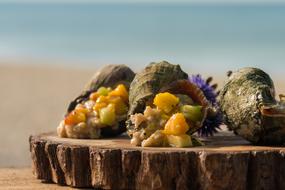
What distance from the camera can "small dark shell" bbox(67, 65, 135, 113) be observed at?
7.24m

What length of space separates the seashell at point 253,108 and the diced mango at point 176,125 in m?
0.41

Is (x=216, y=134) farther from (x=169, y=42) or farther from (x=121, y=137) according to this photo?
(x=169, y=42)

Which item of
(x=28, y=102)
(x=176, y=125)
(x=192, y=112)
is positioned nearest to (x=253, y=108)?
(x=192, y=112)

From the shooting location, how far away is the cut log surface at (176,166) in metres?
5.56

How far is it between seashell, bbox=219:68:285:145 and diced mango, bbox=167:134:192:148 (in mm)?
411

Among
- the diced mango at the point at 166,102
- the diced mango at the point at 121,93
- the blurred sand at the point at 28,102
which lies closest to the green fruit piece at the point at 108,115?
the diced mango at the point at 121,93

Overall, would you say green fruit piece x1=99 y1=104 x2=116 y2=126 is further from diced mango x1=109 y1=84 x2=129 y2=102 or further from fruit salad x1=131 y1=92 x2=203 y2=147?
fruit salad x1=131 y1=92 x2=203 y2=147

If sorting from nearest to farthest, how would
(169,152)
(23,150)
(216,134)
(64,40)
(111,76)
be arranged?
(169,152) < (216,134) < (111,76) < (23,150) < (64,40)

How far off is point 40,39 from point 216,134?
43.2 meters

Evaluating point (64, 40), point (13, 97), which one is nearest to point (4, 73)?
point (13, 97)

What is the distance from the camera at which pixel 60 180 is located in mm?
6316

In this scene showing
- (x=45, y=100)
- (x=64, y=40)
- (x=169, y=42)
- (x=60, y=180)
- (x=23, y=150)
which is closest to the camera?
(x=60, y=180)

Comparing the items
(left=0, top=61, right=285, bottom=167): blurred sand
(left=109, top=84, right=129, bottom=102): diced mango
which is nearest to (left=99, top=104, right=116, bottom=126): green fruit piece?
(left=109, top=84, right=129, bottom=102): diced mango

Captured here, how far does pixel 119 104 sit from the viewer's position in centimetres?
670
